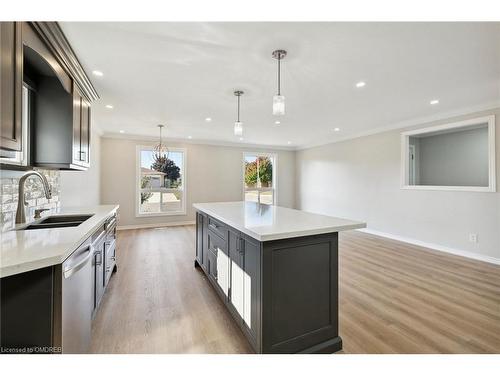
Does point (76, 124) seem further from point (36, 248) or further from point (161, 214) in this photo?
point (161, 214)

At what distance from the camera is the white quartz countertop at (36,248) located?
3.51 feet

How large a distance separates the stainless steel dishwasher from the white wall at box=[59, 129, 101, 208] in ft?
7.34

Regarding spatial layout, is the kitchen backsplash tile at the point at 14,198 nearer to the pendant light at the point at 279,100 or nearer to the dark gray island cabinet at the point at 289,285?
the dark gray island cabinet at the point at 289,285

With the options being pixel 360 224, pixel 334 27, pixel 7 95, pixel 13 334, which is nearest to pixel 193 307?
pixel 13 334

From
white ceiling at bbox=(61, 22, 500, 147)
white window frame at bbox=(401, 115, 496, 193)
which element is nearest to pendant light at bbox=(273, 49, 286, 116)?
white ceiling at bbox=(61, 22, 500, 147)

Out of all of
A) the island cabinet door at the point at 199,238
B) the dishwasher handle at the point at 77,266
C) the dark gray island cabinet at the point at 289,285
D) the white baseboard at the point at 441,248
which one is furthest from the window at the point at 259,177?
the dishwasher handle at the point at 77,266

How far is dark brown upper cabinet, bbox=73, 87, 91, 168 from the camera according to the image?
2270 mm

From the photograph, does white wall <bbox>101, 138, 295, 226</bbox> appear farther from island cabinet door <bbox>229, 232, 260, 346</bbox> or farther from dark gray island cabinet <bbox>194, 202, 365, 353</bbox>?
dark gray island cabinet <bbox>194, 202, 365, 353</bbox>

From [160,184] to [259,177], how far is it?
127 inches

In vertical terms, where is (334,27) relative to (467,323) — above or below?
above
